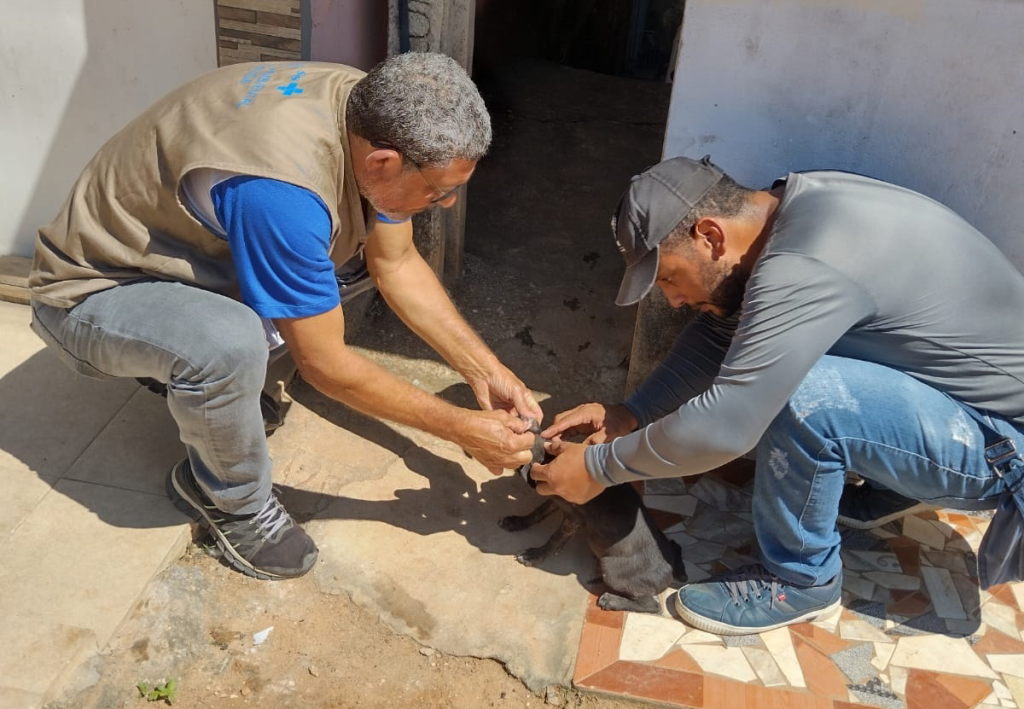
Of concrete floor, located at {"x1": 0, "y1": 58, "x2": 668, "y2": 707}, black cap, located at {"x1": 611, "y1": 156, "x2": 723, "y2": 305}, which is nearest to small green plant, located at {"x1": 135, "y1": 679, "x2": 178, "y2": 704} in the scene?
concrete floor, located at {"x1": 0, "y1": 58, "x2": 668, "y2": 707}

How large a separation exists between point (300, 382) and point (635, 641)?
1.81 metres

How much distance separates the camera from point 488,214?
5.26 metres

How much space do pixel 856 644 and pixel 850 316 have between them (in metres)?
1.18

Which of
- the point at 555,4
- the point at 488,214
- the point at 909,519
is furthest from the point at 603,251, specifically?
the point at 555,4

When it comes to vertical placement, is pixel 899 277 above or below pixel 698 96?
below

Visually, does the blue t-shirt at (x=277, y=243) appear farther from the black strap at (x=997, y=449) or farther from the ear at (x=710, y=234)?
the black strap at (x=997, y=449)

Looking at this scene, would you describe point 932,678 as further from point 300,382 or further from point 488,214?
point 488,214

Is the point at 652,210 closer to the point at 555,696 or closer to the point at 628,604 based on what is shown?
the point at 628,604

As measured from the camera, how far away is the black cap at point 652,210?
2.61 metres

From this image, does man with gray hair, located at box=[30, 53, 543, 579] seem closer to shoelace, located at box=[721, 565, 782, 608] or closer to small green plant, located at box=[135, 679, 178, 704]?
small green plant, located at box=[135, 679, 178, 704]

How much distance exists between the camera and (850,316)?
2541 millimetres

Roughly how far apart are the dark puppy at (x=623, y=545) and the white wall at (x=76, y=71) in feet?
7.29

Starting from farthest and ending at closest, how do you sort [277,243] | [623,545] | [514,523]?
[514,523]
[623,545]
[277,243]

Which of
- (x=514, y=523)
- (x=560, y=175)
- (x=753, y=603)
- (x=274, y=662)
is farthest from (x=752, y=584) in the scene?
(x=560, y=175)
